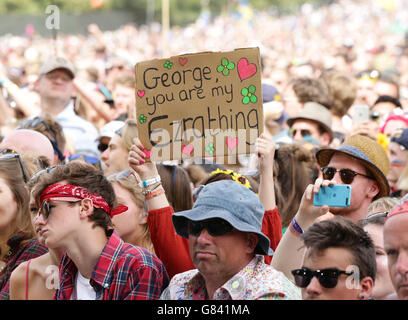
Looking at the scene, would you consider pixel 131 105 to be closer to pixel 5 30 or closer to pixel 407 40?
pixel 407 40

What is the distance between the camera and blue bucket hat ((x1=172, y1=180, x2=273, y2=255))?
3295 millimetres

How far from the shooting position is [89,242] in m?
3.69

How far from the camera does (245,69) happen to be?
4277 mm

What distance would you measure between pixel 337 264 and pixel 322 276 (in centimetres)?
8

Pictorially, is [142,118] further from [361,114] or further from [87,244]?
[361,114]

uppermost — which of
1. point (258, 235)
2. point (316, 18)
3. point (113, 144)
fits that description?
point (316, 18)

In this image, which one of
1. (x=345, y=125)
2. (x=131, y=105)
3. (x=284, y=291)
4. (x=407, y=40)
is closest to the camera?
(x=284, y=291)

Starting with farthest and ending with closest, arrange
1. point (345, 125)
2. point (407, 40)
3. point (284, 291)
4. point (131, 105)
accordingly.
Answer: point (407, 40)
point (131, 105)
point (345, 125)
point (284, 291)

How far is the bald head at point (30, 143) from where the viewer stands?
5355 mm

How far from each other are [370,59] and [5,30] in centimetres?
1903

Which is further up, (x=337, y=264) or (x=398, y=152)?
(x=398, y=152)

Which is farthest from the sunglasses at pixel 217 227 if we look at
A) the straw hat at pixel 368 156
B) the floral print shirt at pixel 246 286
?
the straw hat at pixel 368 156

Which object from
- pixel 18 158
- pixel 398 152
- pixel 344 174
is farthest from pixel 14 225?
pixel 398 152

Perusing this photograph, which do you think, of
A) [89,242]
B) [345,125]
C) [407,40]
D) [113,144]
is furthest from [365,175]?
[407,40]
